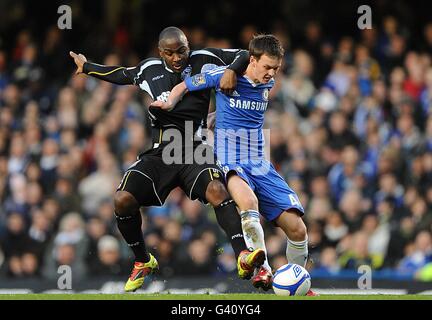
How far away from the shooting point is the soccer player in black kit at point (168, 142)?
10.1 m

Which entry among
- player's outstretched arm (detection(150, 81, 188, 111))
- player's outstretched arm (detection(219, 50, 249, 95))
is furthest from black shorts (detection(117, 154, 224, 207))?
player's outstretched arm (detection(219, 50, 249, 95))

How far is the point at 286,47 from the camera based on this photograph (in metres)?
17.9

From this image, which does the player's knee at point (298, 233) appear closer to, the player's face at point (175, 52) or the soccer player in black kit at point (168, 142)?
the soccer player in black kit at point (168, 142)

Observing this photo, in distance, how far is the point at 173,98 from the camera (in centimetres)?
1010

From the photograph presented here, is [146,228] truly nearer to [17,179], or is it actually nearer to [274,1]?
[17,179]

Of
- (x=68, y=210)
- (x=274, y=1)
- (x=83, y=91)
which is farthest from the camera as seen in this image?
(x=274, y=1)

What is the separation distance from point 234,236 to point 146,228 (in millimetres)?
5670

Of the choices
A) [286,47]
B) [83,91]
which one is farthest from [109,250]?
[286,47]

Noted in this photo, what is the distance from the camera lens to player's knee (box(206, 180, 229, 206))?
9.98 m

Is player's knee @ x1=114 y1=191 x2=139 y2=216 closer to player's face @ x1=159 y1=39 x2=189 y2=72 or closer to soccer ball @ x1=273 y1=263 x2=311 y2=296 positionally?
player's face @ x1=159 y1=39 x2=189 y2=72

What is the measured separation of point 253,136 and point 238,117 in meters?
0.24

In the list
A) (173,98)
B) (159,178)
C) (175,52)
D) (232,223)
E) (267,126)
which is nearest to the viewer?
(232,223)

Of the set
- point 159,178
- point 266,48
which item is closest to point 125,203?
point 159,178

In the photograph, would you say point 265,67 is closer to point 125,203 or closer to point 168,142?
point 168,142
